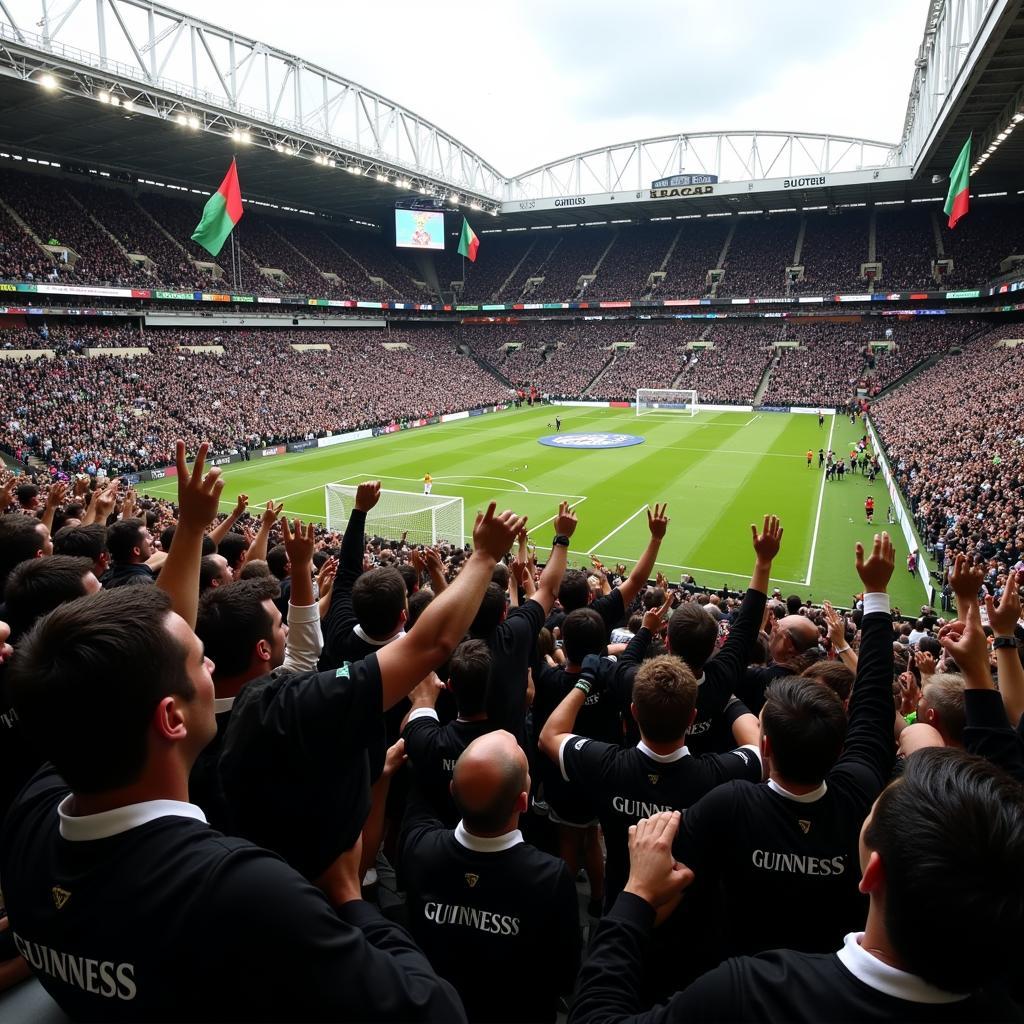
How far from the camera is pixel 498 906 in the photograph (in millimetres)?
2930

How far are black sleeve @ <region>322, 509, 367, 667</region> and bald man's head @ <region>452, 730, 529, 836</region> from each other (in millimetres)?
2386

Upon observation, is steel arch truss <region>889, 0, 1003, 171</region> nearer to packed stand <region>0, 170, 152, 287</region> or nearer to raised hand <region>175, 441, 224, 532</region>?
raised hand <region>175, 441, 224, 532</region>

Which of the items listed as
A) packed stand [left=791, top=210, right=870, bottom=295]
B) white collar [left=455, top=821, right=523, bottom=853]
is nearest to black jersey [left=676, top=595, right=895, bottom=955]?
white collar [left=455, top=821, right=523, bottom=853]

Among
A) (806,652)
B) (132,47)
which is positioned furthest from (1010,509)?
(132,47)

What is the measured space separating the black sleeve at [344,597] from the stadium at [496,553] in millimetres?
35

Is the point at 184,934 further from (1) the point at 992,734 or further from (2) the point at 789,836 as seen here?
(1) the point at 992,734

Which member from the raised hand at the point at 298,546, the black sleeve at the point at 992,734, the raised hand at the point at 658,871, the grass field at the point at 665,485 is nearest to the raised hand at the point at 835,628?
the black sleeve at the point at 992,734

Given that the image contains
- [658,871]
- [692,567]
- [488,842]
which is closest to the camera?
[658,871]

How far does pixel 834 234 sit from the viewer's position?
74812 millimetres

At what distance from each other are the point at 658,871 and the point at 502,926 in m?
0.80

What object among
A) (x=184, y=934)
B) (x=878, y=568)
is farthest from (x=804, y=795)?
(x=184, y=934)

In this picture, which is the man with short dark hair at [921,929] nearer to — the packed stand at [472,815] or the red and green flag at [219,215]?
the packed stand at [472,815]

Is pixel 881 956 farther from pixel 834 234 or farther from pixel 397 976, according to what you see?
pixel 834 234

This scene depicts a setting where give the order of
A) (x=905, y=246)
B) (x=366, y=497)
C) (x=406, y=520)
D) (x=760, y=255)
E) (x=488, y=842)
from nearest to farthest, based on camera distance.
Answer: (x=488, y=842), (x=366, y=497), (x=406, y=520), (x=905, y=246), (x=760, y=255)
